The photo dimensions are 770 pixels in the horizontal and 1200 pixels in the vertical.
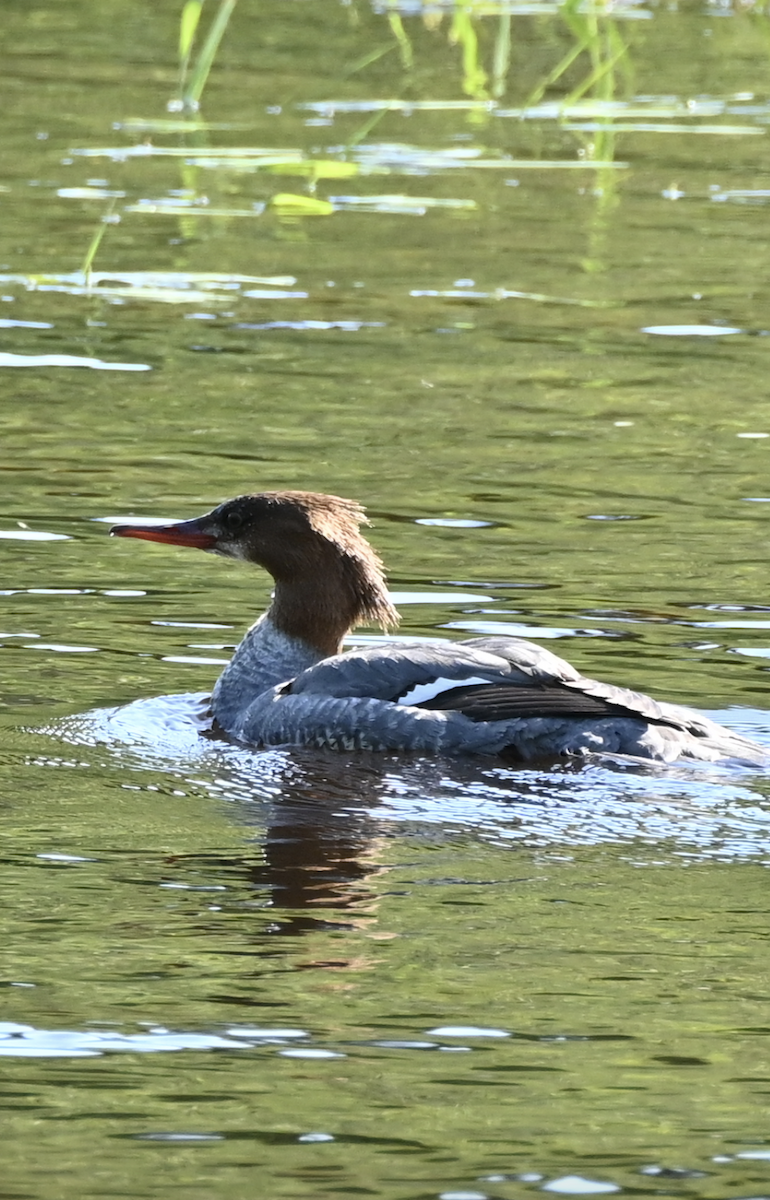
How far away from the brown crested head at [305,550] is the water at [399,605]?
40cm

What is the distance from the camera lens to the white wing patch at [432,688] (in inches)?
314

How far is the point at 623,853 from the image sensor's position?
6816 mm

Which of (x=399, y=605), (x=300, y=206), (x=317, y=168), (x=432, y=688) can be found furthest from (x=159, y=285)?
(x=432, y=688)

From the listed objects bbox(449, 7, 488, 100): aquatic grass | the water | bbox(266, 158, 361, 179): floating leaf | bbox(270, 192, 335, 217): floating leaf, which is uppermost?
bbox(449, 7, 488, 100): aquatic grass

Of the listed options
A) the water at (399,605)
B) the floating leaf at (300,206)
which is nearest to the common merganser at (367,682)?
the water at (399,605)

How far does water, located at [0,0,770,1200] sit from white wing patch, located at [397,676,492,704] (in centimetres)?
22

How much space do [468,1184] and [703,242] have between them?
12.8 metres

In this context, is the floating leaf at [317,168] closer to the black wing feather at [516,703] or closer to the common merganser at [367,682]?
the common merganser at [367,682]

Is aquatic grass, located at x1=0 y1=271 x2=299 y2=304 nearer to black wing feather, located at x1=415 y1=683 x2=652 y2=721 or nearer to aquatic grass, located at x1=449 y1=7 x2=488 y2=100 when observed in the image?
aquatic grass, located at x1=449 y1=7 x2=488 y2=100

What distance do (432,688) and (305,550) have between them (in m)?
1.21

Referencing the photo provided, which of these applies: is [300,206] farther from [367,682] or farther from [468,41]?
[367,682]

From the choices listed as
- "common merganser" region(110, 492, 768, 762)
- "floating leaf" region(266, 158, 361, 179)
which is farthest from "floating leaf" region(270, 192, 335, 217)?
"common merganser" region(110, 492, 768, 762)

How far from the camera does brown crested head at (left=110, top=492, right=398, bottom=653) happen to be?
29.4ft

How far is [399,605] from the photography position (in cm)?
970
